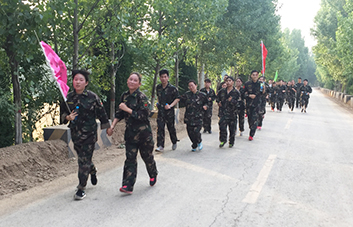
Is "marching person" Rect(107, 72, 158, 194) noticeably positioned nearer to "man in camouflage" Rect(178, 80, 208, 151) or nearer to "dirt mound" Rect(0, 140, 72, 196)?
"dirt mound" Rect(0, 140, 72, 196)

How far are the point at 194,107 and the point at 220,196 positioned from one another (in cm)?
387

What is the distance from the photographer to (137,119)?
550 cm

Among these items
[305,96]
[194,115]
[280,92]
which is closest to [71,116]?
[194,115]

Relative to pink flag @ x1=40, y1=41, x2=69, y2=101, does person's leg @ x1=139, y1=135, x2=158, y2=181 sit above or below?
below

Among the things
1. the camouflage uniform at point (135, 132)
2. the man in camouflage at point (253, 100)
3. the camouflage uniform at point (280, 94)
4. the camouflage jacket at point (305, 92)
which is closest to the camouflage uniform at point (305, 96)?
the camouflage jacket at point (305, 92)

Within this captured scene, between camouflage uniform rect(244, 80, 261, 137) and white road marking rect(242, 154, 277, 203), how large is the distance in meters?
2.81

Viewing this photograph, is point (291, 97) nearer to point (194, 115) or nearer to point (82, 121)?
point (194, 115)

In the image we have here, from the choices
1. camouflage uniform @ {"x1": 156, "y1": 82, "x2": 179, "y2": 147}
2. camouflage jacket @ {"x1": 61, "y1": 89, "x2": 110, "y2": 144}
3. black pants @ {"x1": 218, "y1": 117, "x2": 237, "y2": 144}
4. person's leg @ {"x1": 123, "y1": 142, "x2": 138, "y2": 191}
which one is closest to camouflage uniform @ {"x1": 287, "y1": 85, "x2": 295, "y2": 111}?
black pants @ {"x1": 218, "y1": 117, "x2": 237, "y2": 144}

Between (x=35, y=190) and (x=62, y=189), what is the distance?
43cm

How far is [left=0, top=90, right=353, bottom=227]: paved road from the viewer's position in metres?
4.56

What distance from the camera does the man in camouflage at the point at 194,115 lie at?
8.89 meters

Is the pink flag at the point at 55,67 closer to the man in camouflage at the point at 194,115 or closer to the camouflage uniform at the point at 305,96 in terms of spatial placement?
A: the man in camouflage at the point at 194,115

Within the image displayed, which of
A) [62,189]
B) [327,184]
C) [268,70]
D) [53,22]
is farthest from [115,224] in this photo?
[268,70]

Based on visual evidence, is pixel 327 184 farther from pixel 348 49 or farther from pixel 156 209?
pixel 348 49
